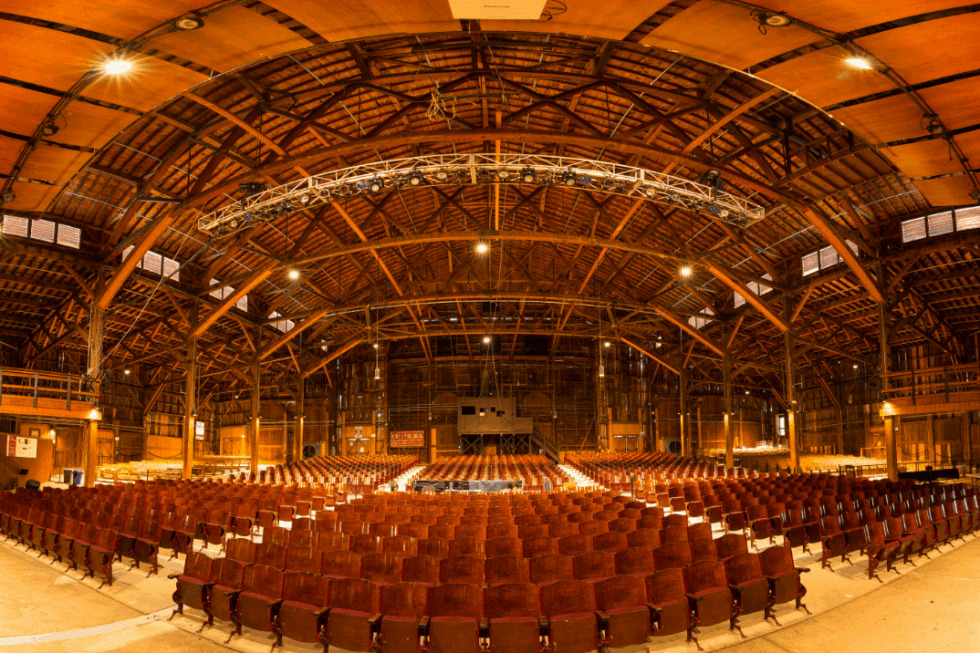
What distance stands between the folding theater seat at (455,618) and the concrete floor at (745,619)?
156 cm

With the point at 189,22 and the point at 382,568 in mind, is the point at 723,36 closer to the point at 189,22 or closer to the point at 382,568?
the point at 189,22

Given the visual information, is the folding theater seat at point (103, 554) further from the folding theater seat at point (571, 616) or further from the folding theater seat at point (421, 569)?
the folding theater seat at point (571, 616)

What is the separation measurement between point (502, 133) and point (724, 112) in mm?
5712

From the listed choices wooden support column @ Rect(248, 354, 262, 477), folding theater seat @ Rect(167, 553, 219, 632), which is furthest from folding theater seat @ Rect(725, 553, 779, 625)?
wooden support column @ Rect(248, 354, 262, 477)

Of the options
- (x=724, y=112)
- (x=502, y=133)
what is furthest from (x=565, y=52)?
(x=724, y=112)

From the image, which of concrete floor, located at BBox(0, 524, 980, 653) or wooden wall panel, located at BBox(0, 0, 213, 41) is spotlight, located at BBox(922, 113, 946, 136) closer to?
concrete floor, located at BBox(0, 524, 980, 653)

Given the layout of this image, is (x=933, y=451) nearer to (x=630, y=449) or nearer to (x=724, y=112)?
(x=630, y=449)

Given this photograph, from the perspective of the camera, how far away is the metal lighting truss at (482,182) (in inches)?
675

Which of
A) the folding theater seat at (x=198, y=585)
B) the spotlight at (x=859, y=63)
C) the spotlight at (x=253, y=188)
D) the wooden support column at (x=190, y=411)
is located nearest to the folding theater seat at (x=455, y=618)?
the folding theater seat at (x=198, y=585)

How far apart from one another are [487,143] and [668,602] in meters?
19.8

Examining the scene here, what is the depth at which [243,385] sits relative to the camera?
153ft

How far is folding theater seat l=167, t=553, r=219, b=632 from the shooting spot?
25.0 feet

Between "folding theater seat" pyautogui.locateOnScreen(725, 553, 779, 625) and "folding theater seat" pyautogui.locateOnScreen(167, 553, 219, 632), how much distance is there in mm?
6225

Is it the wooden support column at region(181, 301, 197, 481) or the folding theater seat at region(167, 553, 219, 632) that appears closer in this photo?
the folding theater seat at region(167, 553, 219, 632)
